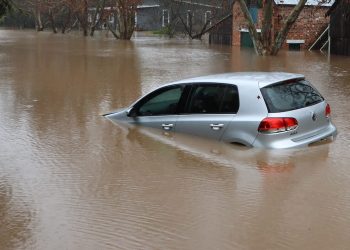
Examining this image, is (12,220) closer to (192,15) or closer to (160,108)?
(160,108)

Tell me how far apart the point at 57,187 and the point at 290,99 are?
3.12 m

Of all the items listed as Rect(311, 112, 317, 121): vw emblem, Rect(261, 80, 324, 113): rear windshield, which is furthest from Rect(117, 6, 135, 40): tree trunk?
Rect(311, 112, 317, 121): vw emblem

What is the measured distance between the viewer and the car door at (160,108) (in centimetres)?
827

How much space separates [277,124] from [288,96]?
47 cm

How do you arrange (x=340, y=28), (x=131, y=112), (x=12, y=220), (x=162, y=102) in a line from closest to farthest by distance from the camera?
(x=12, y=220)
(x=162, y=102)
(x=131, y=112)
(x=340, y=28)

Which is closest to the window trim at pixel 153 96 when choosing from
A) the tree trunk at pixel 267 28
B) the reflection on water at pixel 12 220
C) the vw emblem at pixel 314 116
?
the vw emblem at pixel 314 116

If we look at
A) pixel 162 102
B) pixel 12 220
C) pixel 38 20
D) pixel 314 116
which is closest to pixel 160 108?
pixel 162 102

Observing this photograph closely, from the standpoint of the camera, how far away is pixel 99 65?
20828 mm

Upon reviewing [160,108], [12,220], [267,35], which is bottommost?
[12,220]

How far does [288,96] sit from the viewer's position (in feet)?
23.9

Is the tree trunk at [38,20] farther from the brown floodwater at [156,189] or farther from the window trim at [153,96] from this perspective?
the window trim at [153,96]

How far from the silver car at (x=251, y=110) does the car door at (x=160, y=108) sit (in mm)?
16

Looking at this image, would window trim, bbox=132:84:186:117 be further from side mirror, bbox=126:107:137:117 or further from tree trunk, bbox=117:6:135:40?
tree trunk, bbox=117:6:135:40

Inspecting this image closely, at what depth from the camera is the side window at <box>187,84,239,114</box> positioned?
24.6 feet
